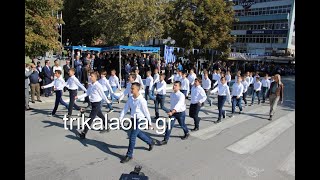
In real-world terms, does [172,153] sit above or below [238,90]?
below

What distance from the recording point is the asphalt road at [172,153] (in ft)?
21.9

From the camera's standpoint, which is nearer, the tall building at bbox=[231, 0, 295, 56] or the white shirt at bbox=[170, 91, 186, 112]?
the white shirt at bbox=[170, 91, 186, 112]

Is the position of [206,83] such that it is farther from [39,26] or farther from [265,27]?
[265,27]

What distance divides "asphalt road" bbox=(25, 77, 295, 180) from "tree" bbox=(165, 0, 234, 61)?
17003 millimetres

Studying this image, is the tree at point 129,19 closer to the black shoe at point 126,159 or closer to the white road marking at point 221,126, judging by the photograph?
the white road marking at point 221,126

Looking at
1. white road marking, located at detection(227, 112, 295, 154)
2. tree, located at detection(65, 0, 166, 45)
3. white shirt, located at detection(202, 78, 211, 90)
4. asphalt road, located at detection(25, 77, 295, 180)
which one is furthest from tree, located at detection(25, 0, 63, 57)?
tree, located at detection(65, 0, 166, 45)

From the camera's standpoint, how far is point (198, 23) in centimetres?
2780

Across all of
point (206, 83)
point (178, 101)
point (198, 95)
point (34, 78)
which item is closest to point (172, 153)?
point (178, 101)

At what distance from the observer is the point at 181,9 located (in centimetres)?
2805

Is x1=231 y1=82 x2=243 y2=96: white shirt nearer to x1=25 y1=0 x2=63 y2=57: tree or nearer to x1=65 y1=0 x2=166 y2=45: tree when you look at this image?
x1=25 y1=0 x2=63 y2=57: tree

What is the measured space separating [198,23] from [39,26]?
1707cm

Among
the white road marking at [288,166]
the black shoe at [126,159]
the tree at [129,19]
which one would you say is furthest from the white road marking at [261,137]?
the tree at [129,19]

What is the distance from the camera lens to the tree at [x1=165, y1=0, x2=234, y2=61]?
2712 cm

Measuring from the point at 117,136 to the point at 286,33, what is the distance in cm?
5795
